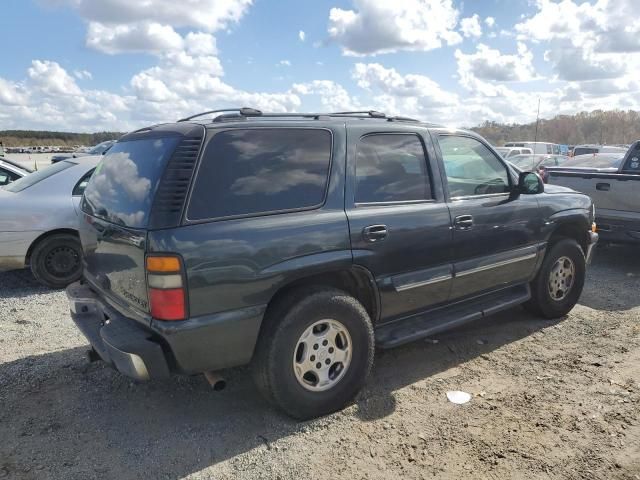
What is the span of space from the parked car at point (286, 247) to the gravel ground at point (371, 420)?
1.17 ft

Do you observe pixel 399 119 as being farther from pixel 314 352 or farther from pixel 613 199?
pixel 613 199

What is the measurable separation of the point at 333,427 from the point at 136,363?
4.21 feet

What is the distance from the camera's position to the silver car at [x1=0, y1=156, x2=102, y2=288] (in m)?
5.90

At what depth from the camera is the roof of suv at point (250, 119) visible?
3.22m

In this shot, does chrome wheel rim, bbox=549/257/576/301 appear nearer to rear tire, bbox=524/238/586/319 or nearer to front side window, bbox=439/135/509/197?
rear tire, bbox=524/238/586/319

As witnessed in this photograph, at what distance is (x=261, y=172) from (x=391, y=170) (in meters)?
1.08

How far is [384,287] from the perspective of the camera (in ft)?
11.8

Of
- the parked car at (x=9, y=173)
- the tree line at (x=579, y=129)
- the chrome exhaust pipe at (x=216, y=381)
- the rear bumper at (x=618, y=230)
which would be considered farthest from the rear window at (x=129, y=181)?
the tree line at (x=579, y=129)

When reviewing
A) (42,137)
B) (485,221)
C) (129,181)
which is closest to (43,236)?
(129,181)

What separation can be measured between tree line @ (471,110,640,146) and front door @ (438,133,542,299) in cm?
6220

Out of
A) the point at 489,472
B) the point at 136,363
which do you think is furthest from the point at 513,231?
the point at 136,363

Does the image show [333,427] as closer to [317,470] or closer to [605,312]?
[317,470]

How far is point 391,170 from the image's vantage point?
377cm

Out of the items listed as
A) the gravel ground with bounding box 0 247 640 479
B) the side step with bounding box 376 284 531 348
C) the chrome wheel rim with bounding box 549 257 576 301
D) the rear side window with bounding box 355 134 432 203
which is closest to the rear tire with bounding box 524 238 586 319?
the chrome wheel rim with bounding box 549 257 576 301
